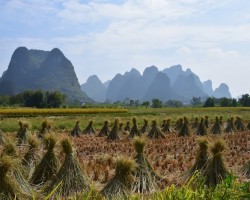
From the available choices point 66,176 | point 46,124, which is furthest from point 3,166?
point 46,124

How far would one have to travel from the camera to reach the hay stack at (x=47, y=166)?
8281mm

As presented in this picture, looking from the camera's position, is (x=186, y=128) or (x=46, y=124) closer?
(x=46, y=124)

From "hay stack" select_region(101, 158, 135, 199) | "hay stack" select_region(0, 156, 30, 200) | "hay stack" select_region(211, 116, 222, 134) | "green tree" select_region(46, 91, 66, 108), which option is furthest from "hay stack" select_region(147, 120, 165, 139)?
"green tree" select_region(46, 91, 66, 108)

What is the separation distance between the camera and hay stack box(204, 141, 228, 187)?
8.07 m

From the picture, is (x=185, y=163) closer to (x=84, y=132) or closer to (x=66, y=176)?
(x=66, y=176)

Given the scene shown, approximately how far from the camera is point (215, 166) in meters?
8.19

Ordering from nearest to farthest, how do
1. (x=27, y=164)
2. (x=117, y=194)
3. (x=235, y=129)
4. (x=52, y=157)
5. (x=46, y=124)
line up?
(x=117, y=194)
(x=52, y=157)
(x=27, y=164)
(x=46, y=124)
(x=235, y=129)

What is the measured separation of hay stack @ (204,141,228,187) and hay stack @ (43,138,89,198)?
260cm

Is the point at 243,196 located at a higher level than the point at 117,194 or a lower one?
higher

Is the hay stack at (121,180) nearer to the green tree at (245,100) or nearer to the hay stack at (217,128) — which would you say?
the hay stack at (217,128)

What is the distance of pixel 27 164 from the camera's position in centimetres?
920

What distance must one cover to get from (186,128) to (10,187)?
599 inches

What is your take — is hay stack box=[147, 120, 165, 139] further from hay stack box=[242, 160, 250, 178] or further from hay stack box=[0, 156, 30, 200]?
hay stack box=[0, 156, 30, 200]

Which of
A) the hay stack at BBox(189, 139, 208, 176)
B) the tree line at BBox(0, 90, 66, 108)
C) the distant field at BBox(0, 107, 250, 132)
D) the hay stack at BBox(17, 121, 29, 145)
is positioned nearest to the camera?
the hay stack at BBox(189, 139, 208, 176)
